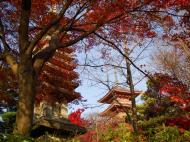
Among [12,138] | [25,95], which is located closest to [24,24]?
[25,95]

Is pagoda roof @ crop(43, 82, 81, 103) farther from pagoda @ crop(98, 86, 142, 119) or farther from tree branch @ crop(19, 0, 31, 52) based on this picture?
tree branch @ crop(19, 0, 31, 52)

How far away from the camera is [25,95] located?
378 inches

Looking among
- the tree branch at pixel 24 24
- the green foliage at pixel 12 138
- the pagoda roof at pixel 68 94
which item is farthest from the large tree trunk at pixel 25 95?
the pagoda roof at pixel 68 94

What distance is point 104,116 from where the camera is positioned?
1330 inches

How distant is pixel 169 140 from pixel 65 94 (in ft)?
55.2

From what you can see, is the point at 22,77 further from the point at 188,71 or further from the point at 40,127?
the point at 188,71

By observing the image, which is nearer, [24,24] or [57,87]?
[24,24]

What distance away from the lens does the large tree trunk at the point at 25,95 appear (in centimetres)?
943

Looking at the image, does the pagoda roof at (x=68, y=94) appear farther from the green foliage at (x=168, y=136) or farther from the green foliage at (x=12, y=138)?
the green foliage at (x=12, y=138)

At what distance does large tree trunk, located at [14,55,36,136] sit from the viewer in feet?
30.9

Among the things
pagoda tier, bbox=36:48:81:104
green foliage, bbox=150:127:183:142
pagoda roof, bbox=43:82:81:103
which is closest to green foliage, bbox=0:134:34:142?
green foliage, bbox=150:127:183:142

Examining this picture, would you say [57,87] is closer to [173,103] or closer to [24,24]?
[173,103]

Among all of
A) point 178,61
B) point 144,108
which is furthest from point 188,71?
point 144,108

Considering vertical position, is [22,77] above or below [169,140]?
above
